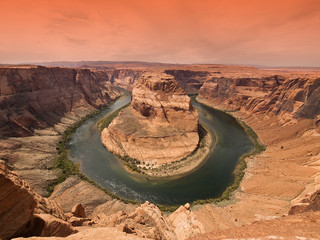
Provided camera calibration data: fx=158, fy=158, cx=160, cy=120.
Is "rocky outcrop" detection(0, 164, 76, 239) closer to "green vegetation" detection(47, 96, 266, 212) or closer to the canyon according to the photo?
the canyon

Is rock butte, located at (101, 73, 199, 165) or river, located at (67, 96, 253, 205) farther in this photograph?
rock butte, located at (101, 73, 199, 165)

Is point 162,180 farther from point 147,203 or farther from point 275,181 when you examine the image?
point 275,181

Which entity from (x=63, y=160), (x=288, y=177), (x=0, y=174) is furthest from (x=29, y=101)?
(x=288, y=177)

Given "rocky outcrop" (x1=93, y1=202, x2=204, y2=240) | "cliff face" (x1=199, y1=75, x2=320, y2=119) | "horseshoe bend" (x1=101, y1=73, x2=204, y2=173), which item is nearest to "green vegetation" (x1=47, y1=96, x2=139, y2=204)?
"horseshoe bend" (x1=101, y1=73, x2=204, y2=173)

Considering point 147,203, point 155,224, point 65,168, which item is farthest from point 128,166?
point 155,224

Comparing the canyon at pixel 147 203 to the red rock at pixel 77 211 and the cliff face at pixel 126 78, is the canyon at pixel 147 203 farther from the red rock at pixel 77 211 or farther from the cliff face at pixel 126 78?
the cliff face at pixel 126 78

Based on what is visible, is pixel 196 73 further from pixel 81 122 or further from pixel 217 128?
pixel 81 122

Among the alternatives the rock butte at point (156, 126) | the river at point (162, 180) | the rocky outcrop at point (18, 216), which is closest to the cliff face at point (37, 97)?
the river at point (162, 180)
